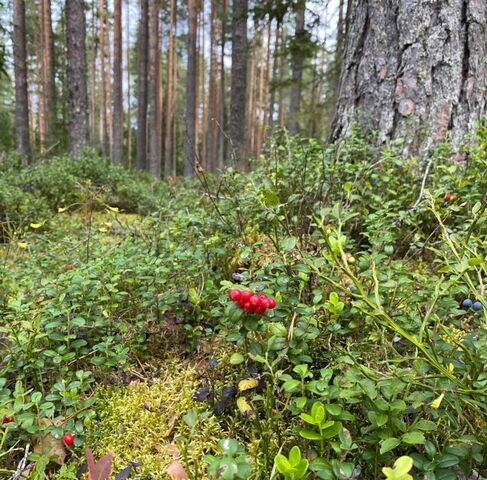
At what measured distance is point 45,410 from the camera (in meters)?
1.34

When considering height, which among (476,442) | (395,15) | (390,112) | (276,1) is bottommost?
(476,442)

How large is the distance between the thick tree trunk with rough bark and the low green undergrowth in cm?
40

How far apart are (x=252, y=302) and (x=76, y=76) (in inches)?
339

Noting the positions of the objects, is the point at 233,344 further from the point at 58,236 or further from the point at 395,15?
the point at 395,15

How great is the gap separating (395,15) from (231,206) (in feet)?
6.30


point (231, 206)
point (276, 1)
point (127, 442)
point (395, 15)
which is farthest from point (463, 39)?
point (276, 1)

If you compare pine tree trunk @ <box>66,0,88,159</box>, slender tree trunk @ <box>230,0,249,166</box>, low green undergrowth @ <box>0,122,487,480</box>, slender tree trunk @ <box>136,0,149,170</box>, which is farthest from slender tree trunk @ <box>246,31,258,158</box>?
low green undergrowth @ <box>0,122,487,480</box>

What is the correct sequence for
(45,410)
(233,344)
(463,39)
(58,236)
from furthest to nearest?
(58,236) < (463,39) < (233,344) < (45,410)

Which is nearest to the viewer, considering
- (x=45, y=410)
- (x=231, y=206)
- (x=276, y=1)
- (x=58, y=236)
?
(x=45, y=410)

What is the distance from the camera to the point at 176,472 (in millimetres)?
1216

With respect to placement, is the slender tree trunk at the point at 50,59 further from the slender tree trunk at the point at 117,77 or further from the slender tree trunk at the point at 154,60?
the slender tree trunk at the point at 154,60

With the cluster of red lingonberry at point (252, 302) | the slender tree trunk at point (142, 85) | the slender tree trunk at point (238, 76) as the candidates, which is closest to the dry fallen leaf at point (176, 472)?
the cluster of red lingonberry at point (252, 302)

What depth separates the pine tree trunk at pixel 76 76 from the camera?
8.09 m

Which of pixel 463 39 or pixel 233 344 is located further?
pixel 463 39
